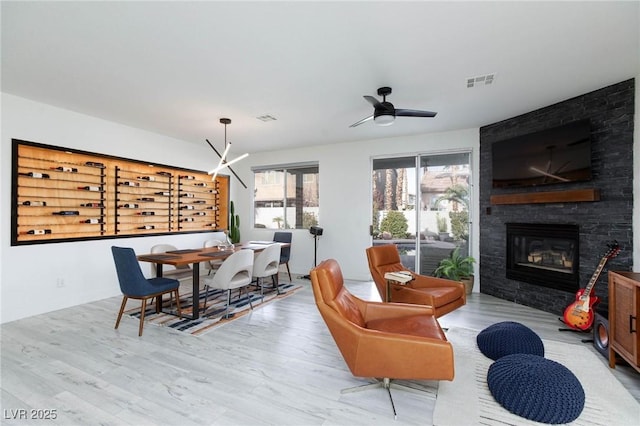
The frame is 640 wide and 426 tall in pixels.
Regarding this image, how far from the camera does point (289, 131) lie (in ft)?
17.4

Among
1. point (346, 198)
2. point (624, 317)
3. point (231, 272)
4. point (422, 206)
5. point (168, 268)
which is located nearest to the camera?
point (624, 317)

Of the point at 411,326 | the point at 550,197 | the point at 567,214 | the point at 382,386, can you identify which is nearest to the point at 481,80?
the point at 550,197

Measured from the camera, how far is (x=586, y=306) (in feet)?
10.4

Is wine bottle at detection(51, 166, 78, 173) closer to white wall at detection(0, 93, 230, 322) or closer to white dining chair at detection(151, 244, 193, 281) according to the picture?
white wall at detection(0, 93, 230, 322)

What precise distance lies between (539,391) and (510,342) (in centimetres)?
79

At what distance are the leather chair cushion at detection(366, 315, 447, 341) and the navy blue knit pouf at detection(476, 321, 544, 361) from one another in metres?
0.69

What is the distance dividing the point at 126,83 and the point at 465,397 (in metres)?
4.42

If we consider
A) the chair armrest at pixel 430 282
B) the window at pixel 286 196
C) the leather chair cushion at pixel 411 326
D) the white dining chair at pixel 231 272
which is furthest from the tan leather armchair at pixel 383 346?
the window at pixel 286 196

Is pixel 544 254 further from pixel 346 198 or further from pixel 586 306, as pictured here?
pixel 346 198

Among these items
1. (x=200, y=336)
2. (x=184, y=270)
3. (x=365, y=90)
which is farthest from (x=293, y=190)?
(x=200, y=336)

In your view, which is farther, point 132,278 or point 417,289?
point 417,289

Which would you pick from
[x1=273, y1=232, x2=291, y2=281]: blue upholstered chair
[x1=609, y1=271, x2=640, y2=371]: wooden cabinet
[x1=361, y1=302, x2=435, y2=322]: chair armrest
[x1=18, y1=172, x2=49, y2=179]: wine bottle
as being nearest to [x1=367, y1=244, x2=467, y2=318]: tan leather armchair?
[x1=361, y1=302, x2=435, y2=322]: chair armrest

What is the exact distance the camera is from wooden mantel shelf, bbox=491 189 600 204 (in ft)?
11.4

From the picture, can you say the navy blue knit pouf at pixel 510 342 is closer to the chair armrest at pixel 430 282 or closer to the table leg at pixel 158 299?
the chair armrest at pixel 430 282
